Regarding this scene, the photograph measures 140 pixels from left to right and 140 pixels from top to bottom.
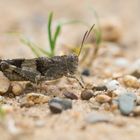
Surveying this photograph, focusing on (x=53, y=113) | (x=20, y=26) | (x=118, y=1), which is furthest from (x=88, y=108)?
(x=118, y=1)

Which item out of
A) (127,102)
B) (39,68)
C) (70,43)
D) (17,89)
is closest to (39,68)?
(39,68)

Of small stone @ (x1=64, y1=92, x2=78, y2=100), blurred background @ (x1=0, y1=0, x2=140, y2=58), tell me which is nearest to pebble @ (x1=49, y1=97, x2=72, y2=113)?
small stone @ (x1=64, y1=92, x2=78, y2=100)

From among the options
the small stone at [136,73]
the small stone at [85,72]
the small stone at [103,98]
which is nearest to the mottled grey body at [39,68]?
the small stone at [103,98]

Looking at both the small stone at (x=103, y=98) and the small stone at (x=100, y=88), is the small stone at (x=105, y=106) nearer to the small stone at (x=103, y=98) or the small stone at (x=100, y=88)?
the small stone at (x=103, y=98)

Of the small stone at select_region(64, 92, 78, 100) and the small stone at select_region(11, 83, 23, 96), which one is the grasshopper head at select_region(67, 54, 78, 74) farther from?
the small stone at select_region(11, 83, 23, 96)

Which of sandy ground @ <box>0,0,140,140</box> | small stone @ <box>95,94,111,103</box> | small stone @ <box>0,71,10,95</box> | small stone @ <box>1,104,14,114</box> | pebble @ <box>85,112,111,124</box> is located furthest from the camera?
small stone @ <box>0,71,10,95</box>

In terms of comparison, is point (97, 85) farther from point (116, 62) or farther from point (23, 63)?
point (116, 62)

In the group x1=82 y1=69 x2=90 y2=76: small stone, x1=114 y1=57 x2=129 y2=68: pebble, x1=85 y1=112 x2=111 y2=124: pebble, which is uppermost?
x1=114 y1=57 x2=129 y2=68: pebble
